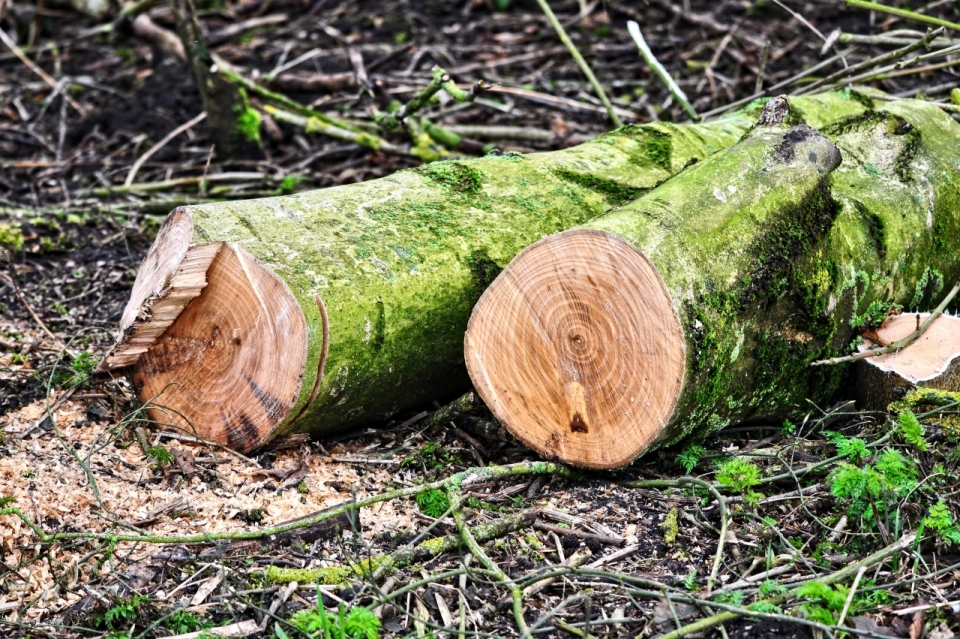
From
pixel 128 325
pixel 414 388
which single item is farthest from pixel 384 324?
pixel 128 325

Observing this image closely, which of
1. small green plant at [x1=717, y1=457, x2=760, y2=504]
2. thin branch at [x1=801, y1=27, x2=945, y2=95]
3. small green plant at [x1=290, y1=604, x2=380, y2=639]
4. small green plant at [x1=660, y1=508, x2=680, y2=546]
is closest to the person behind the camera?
small green plant at [x1=290, y1=604, x2=380, y2=639]

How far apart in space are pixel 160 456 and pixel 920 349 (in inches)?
112

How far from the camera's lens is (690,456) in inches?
134

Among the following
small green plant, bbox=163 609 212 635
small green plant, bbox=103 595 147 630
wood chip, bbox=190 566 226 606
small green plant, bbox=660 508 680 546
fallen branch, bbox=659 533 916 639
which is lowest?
small green plant, bbox=660 508 680 546

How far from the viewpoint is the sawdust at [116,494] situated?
9.30 feet

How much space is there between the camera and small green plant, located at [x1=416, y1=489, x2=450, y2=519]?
10.5 feet

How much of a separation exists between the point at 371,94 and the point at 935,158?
3127mm

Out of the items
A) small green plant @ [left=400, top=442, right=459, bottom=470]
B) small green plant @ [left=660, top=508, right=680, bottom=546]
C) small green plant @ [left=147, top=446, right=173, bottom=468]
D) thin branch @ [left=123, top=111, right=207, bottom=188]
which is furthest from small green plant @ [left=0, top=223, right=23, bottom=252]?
small green plant @ [left=660, top=508, right=680, bottom=546]

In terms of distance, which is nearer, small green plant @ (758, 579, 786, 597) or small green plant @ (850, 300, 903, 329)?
small green plant @ (758, 579, 786, 597)

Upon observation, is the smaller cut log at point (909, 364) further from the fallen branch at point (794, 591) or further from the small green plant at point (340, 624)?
the small green plant at point (340, 624)

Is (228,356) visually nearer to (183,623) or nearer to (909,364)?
(183,623)

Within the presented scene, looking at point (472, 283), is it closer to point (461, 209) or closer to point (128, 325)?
point (461, 209)

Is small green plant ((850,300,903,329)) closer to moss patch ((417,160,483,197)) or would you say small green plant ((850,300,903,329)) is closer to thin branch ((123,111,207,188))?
moss patch ((417,160,483,197))

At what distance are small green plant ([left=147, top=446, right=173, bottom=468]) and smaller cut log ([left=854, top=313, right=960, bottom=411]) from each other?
2.62 meters
